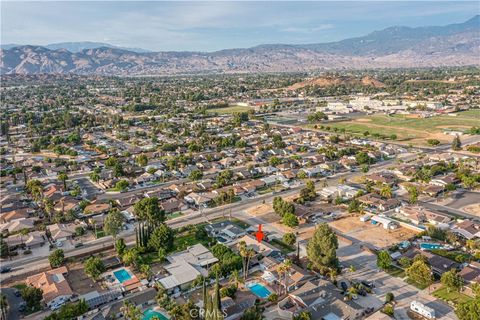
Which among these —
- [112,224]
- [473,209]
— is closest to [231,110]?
[473,209]

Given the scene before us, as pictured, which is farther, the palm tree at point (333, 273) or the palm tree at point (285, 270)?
the palm tree at point (333, 273)

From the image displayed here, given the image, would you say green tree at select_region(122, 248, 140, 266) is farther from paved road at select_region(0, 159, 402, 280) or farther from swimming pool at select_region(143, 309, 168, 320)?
swimming pool at select_region(143, 309, 168, 320)

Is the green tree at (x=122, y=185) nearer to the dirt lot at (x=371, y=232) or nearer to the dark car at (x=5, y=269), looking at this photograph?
the dark car at (x=5, y=269)

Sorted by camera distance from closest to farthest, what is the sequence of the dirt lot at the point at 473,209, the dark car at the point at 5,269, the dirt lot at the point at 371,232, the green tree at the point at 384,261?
the green tree at the point at 384,261 → the dark car at the point at 5,269 → the dirt lot at the point at 371,232 → the dirt lot at the point at 473,209

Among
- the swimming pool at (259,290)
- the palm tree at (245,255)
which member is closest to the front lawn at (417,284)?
the swimming pool at (259,290)

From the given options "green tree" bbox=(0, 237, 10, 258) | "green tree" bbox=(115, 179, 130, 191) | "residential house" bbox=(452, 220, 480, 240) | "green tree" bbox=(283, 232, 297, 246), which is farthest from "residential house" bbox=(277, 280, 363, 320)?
"green tree" bbox=(115, 179, 130, 191)

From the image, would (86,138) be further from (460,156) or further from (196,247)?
(460,156)
